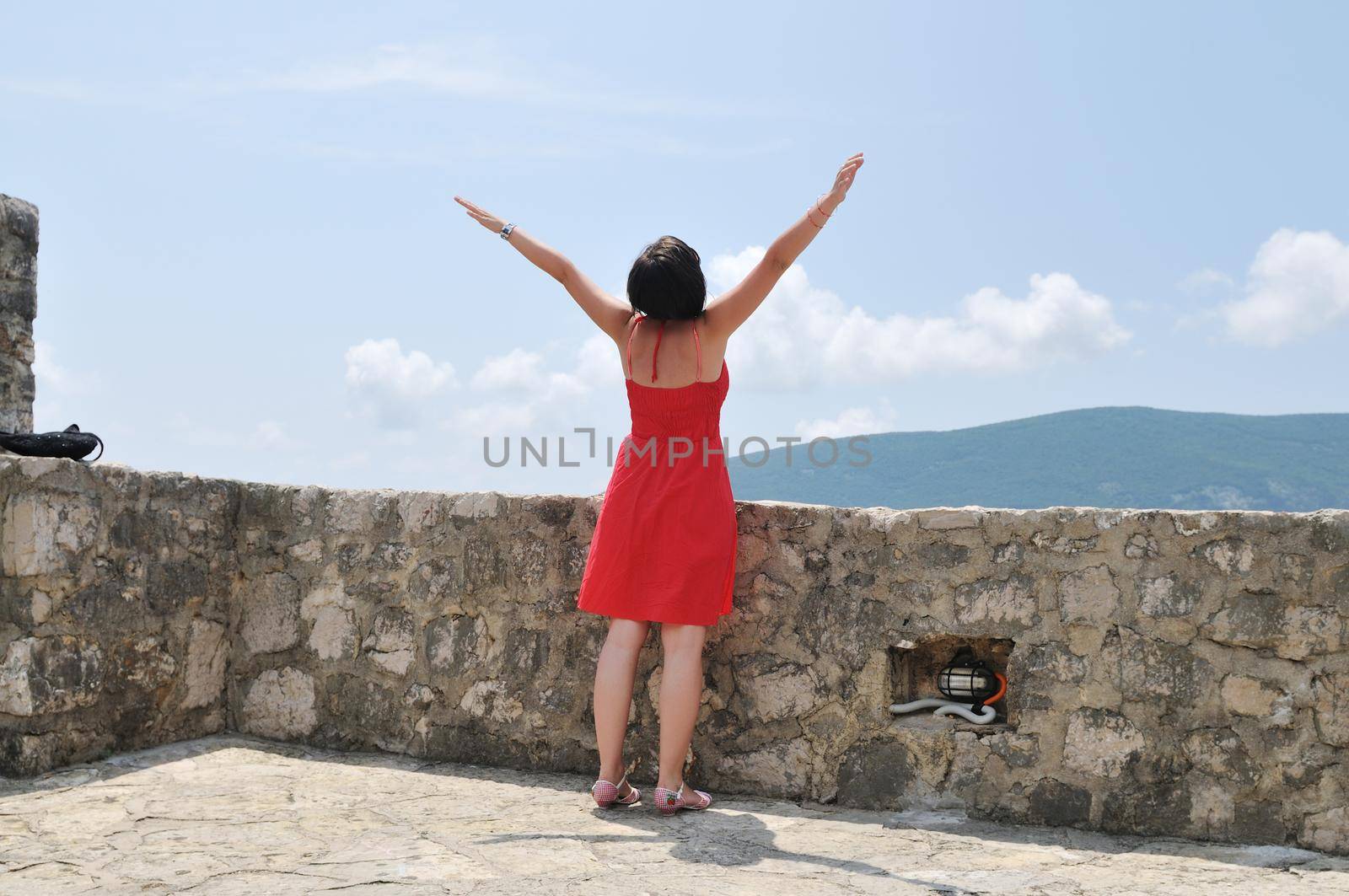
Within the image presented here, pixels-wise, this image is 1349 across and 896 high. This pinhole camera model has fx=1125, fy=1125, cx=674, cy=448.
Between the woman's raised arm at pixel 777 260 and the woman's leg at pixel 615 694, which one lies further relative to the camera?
the woman's leg at pixel 615 694

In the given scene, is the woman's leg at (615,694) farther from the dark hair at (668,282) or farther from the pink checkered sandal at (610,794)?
the dark hair at (668,282)

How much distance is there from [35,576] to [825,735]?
2.19 meters

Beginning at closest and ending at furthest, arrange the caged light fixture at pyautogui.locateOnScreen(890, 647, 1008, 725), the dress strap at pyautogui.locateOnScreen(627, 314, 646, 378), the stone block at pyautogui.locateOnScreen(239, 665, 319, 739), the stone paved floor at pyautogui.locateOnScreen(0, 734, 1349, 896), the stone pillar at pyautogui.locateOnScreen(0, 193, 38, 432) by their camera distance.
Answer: the stone paved floor at pyautogui.locateOnScreen(0, 734, 1349, 896)
the dress strap at pyautogui.locateOnScreen(627, 314, 646, 378)
the caged light fixture at pyautogui.locateOnScreen(890, 647, 1008, 725)
the stone block at pyautogui.locateOnScreen(239, 665, 319, 739)
the stone pillar at pyautogui.locateOnScreen(0, 193, 38, 432)

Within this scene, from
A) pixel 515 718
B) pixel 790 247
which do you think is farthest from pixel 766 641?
pixel 790 247

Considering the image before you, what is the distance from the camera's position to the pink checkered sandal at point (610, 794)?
9.34 ft

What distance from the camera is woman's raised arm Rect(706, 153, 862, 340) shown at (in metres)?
2.71

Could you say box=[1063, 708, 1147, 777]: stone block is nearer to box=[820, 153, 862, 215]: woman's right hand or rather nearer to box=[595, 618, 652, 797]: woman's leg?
box=[595, 618, 652, 797]: woman's leg

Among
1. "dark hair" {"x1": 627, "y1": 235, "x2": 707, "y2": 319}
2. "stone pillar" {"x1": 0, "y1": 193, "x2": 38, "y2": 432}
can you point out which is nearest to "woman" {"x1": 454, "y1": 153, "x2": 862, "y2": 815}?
"dark hair" {"x1": 627, "y1": 235, "x2": 707, "y2": 319}

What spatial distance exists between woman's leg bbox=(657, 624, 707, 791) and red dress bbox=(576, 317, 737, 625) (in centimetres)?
7

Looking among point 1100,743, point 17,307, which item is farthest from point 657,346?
point 17,307

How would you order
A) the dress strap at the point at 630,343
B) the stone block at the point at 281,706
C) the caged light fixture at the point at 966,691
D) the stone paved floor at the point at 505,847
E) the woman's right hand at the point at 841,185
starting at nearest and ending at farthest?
the stone paved floor at the point at 505,847 < the woman's right hand at the point at 841,185 < the dress strap at the point at 630,343 < the caged light fixture at the point at 966,691 < the stone block at the point at 281,706

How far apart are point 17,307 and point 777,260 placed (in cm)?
282

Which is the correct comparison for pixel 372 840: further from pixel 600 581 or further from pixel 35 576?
pixel 35 576

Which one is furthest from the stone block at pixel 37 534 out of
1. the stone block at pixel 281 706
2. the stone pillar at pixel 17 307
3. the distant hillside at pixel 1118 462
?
the distant hillside at pixel 1118 462
